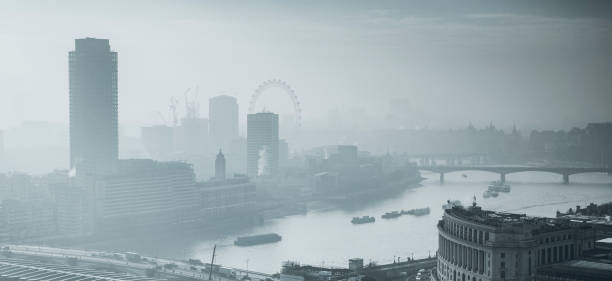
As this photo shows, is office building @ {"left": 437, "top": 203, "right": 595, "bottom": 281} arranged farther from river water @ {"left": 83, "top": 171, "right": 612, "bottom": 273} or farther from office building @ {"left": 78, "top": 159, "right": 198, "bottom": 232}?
office building @ {"left": 78, "top": 159, "right": 198, "bottom": 232}

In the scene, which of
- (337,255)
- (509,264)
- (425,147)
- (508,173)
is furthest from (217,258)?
(425,147)

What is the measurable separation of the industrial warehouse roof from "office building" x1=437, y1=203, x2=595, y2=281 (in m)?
5.67

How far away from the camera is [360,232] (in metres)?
→ 23.5

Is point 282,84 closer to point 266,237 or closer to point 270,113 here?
point 270,113

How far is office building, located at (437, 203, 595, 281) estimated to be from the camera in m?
11.6

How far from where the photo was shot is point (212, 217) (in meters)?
28.8

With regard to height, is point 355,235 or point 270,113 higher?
point 270,113

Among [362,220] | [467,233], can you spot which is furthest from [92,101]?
[467,233]

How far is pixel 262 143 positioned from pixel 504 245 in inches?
1168

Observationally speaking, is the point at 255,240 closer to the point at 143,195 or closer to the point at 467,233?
the point at 143,195

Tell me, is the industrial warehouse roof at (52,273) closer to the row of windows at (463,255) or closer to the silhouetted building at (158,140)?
the row of windows at (463,255)

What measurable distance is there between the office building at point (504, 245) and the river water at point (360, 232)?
532 cm

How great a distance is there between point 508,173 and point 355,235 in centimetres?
1796

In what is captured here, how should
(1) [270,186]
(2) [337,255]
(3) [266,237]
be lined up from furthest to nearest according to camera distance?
(1) [270,186], (3) [266,237], (2) [337,255]
